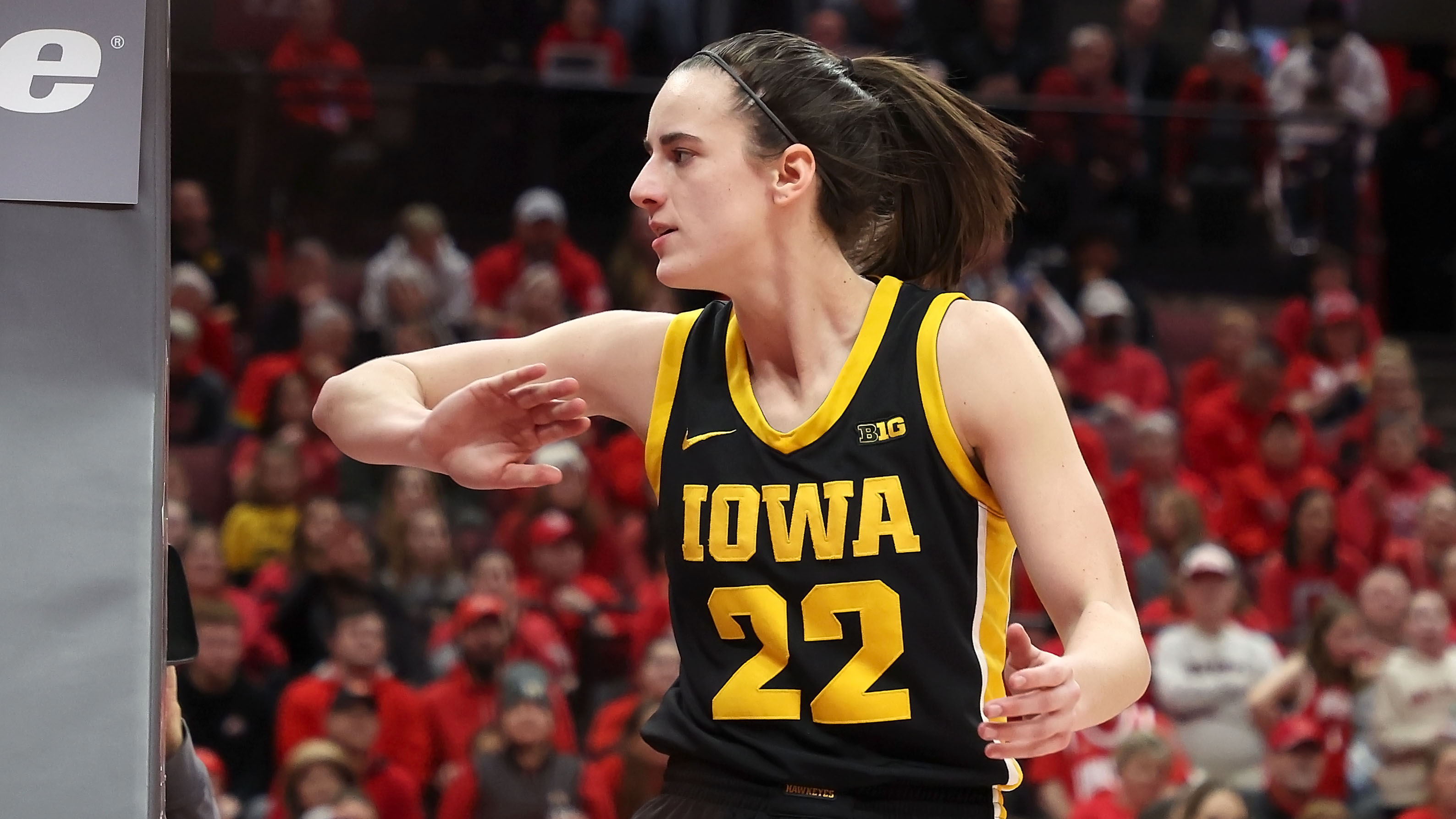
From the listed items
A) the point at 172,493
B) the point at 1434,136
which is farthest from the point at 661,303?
the point at 1434,136

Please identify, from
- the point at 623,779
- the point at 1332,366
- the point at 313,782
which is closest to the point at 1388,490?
the point at 1332,366

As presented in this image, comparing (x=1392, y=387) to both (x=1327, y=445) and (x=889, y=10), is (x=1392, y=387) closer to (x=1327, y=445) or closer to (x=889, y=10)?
(x=1327, y=445)

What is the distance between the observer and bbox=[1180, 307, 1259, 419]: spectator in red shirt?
32.2ft

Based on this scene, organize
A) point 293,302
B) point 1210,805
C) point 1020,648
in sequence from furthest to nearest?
point 293,302 → point 1210,805 → point 1020,648

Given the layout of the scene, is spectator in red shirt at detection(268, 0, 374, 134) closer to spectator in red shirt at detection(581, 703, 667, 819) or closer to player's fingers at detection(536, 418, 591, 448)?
spectator in red shirt at detection(581, 703, 667, 819)

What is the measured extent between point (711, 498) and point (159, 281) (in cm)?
96

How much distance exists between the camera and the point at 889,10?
11.3m

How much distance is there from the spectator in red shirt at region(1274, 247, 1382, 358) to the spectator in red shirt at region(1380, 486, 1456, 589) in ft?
6.71

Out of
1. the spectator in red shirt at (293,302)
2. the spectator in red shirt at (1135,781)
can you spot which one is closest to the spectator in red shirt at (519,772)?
the spectator in red shirt at (1135,781)

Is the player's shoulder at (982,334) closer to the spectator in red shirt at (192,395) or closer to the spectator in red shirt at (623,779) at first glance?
the spectator in red shirt at (623,779)

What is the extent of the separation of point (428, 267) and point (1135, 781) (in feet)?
16.0

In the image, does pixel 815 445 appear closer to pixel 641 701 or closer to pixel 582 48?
pixel 641 701

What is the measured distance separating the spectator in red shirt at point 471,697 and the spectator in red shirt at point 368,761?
17cm

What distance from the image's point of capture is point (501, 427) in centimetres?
266
